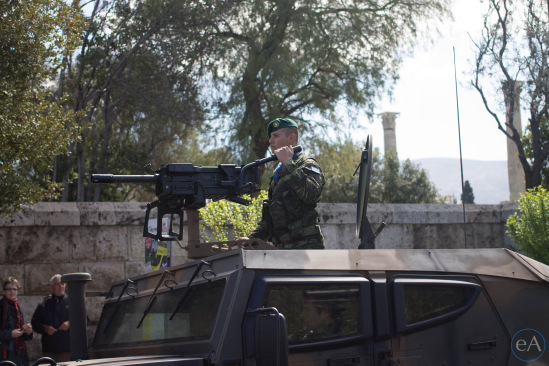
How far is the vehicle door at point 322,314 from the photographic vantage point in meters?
3.24

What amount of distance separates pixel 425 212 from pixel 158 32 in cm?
775

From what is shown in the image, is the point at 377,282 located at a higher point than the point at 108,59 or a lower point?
lower

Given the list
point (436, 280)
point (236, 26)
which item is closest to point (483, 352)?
point (436, 280)

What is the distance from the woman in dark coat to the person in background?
28cm

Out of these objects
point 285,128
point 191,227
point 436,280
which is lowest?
point 436,280

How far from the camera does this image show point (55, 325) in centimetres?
773

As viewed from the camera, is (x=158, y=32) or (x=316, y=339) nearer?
(x=316, y=339)

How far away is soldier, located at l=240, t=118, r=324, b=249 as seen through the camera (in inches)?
173

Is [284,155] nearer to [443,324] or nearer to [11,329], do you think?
[443,324]

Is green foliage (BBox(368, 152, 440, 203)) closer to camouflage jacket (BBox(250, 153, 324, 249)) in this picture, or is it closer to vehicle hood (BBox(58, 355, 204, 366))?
camouflage jacket (BBox(250, 153, 324, 249))

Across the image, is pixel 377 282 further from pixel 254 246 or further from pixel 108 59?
pixel 108 59

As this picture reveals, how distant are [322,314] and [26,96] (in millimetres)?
7274

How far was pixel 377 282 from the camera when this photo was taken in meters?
3.46

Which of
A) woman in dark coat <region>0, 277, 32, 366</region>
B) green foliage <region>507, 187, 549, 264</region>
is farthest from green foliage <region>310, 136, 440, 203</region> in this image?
woman in dark coat <region>0, 277, 32, 366</region>
